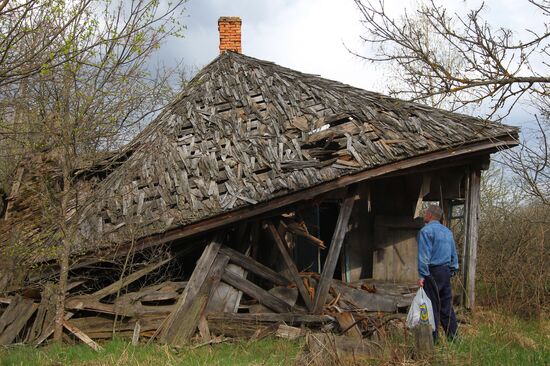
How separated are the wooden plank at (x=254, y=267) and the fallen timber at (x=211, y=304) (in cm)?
1

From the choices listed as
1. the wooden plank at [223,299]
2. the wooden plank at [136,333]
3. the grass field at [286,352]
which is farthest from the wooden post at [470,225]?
the wooden plank at [136,333]

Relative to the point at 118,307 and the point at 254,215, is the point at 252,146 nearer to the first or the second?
the point at 254,215

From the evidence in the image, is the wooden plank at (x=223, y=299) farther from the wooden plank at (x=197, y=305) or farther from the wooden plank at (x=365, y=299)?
the wooden plank at (x=365, y=299)

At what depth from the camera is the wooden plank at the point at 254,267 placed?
8930 mm

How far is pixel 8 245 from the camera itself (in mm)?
8469

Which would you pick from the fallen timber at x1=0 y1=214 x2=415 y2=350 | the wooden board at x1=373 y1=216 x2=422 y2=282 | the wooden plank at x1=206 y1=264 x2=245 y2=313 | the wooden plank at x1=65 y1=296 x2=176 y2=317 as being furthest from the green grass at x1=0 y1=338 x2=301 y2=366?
the wooden board at x1=373 y1=216 x2=422 y2=282

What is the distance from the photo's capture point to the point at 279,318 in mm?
8625

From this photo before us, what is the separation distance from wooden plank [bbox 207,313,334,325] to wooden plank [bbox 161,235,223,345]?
46 cm

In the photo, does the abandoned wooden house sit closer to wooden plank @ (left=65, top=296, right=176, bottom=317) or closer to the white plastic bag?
wooden plank @ (left=65, top=296, right=176, bottom=317)

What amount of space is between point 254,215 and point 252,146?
4.64 feet

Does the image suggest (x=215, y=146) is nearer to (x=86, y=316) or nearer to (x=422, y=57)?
(x=86, y=316)

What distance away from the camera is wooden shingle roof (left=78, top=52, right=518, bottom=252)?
844 cm

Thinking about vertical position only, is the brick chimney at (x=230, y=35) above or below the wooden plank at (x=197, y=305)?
above

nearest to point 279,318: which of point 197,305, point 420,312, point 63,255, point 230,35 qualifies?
point 197,305
